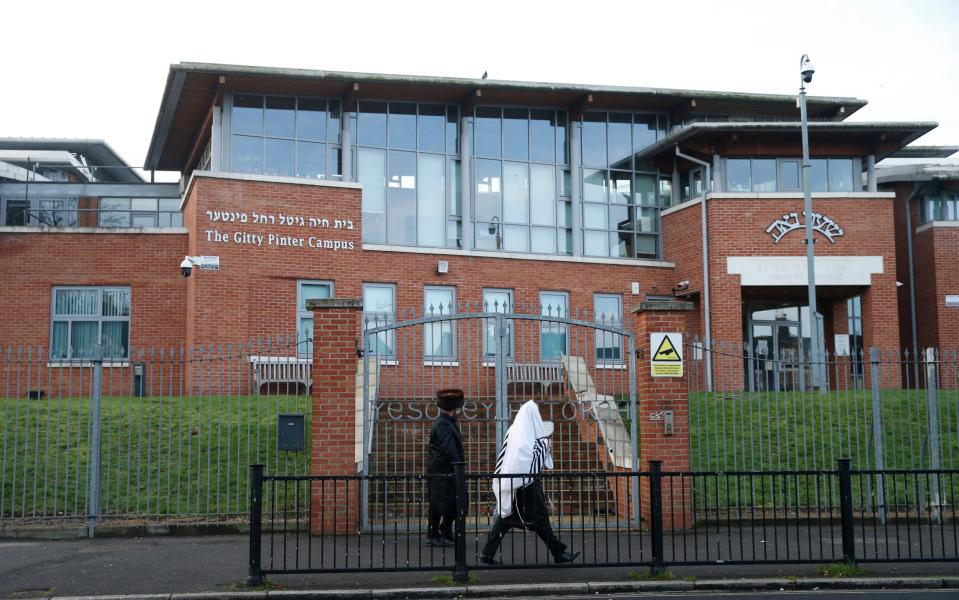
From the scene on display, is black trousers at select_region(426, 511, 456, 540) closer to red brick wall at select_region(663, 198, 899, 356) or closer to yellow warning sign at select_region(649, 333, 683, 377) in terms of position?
yellow warning sign at select_region(649, 333, 683, 377)

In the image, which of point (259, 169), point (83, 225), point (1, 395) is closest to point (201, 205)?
point (259, 169)

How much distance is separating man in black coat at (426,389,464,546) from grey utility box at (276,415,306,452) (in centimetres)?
184

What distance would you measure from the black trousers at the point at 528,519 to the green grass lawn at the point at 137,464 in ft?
12.3

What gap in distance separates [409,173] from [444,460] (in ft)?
45.8

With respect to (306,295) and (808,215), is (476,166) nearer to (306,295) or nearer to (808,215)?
(306,295)

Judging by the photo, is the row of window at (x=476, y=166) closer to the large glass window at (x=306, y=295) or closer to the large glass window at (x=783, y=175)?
the large glass window at (x=306, y=295)

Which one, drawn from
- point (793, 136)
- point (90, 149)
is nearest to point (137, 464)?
point (793, 136)

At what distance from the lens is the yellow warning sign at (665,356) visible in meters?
11.5

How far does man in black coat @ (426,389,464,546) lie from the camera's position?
998 cm

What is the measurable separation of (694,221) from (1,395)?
1665 centimetres

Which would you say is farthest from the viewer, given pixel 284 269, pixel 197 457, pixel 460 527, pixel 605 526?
pixel 284 269

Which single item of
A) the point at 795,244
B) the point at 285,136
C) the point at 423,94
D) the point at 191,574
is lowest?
the point at 191,574

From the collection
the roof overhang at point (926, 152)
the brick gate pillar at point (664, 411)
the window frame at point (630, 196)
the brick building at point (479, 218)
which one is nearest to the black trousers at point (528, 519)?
the brick gate pillar at point (664, 411)

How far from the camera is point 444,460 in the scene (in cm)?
1009
